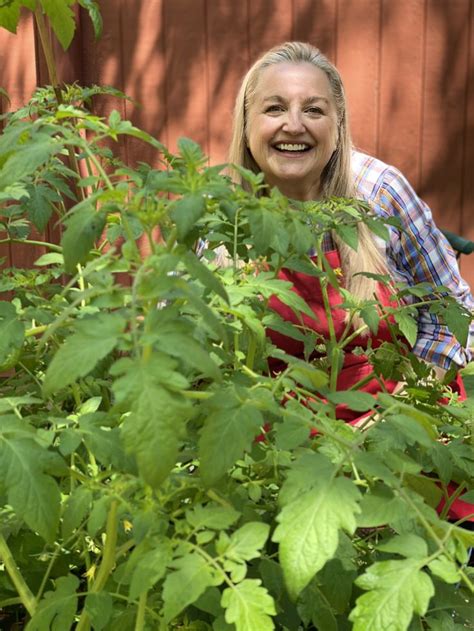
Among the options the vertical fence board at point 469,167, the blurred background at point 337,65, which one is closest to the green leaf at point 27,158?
the blurred background at point 337,65

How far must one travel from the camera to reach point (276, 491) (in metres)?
1.28

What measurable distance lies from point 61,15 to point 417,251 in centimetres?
124

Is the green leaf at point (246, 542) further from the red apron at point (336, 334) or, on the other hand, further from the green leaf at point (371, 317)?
the red apron at point (336, 334)

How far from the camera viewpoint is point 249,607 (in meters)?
0.88

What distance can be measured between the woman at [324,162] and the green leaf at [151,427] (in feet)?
4.90

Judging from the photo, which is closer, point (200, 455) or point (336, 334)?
point (200, 455)

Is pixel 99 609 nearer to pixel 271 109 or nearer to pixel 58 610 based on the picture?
pixel 58 610

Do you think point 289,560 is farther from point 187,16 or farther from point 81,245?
point 187,16

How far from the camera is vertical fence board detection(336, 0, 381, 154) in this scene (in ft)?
11.4

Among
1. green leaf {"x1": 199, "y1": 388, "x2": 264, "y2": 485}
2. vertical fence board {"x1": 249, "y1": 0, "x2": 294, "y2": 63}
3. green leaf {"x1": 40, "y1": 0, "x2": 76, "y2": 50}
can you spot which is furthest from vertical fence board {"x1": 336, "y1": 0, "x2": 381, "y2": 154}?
green leaf {"x1": 199, "y1": 388, "x2": 264, "y2": 485}

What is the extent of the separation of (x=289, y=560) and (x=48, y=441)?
0.36m

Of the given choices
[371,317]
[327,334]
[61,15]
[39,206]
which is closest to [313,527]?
[371,317]

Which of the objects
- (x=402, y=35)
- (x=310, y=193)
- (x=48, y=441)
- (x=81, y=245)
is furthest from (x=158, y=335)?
(x=402, y=35)

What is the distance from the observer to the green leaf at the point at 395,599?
2.77 ft
